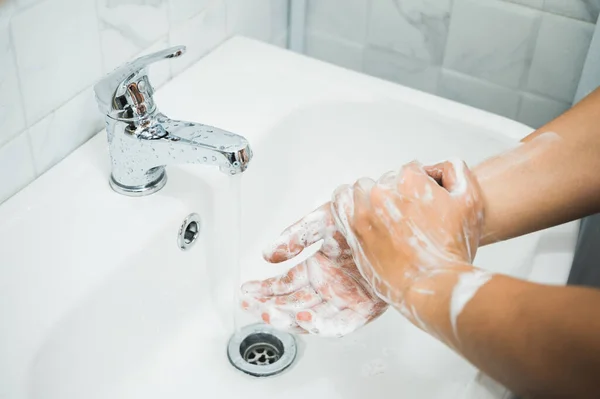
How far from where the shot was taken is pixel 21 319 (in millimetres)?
563

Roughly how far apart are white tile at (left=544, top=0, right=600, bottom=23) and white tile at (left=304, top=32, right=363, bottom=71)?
0.27 m

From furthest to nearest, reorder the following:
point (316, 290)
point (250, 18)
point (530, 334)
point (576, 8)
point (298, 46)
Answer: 1. point (298, 46)
2. point (250, 18)
3. point (576, 8)
4. point (316, 290)
5. point (530, 334)

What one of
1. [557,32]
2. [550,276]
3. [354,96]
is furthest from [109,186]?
[557,32]

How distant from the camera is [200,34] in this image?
0.86 m

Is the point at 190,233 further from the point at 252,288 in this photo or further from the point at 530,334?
the point at 530,334

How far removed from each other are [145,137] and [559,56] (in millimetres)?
529

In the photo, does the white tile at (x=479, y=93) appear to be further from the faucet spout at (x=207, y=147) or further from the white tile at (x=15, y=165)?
the white tile at (x=15, y=165)

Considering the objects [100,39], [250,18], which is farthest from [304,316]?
[250,18]

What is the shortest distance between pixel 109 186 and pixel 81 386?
0.19 m

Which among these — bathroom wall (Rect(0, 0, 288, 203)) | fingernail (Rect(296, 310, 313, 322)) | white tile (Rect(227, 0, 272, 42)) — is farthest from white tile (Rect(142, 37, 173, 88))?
fingernail (Rect(296, 310, 313, 322))

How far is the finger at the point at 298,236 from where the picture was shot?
62 cm

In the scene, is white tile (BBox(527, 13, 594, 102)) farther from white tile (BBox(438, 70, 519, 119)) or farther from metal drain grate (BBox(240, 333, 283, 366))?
metal drain grate (BBox(240, 333, 283, 366))

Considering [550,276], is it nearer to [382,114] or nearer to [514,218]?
[514,218]

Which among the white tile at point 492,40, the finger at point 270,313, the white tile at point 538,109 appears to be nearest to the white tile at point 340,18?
the white tile at point 492,40
